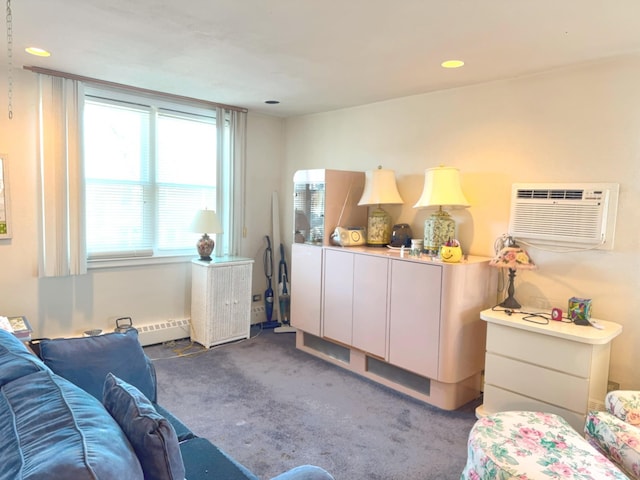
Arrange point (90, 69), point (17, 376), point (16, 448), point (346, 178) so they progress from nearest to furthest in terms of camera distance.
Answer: point (16, 448), point (17, 376), point (90, 69), point (346, 178)

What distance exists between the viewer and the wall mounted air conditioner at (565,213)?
2.74m

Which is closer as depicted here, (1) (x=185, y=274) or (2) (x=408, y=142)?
(2) (x=408, y=142)

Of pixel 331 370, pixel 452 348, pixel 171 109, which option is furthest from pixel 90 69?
pixel 452 348

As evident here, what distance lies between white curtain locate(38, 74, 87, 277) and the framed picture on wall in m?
Answer: 0.22

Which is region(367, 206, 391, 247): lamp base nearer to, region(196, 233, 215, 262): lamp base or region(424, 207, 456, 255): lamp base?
region(424, 207, 456, 255): lamp base

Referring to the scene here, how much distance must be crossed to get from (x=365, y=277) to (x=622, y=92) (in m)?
2.13

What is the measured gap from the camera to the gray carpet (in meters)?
2.43

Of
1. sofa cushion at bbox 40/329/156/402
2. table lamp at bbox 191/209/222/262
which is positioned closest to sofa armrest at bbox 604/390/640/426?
sofa cushion at bbox 40/329/156/402

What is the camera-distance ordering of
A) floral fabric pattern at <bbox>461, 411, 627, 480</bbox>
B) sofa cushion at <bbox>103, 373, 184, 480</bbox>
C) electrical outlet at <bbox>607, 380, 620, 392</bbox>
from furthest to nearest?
electrical outlet at <bbox>607, 380, 620, 392</bbox>
floral fabric pattern at <bbox>461, 411, 627, 480</bbox>
sofa cushion at <bbox>103, 373, 184, 480</bbox>

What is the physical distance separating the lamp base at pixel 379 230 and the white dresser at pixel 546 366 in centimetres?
127

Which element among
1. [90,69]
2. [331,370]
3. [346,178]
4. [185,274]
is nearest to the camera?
[90,69]

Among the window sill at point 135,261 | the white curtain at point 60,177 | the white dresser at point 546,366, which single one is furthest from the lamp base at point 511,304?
the white curtain at point 60,177

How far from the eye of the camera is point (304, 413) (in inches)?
117

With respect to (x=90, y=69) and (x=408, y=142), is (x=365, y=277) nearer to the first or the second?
(x=408, y=142)
